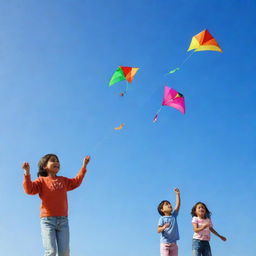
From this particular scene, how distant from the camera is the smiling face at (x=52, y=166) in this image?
5808 mm

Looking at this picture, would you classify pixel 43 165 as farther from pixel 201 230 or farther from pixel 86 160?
pixel 201 230

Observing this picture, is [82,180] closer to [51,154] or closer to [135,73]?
[51,154]

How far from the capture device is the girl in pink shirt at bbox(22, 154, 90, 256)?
17.2ft

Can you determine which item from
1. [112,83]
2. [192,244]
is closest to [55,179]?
[192,244]

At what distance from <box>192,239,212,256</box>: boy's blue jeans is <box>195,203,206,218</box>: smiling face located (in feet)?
1.83

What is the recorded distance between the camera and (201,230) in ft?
25.2

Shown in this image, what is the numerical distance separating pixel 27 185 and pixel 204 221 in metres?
4.03

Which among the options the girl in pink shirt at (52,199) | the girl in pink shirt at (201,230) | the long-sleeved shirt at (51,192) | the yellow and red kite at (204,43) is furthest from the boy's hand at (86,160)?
the yellow and red kite at (204,43)

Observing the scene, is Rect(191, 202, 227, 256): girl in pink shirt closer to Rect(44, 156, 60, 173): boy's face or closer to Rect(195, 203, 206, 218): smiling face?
Rect(195, 203, 206, 218): smiling face

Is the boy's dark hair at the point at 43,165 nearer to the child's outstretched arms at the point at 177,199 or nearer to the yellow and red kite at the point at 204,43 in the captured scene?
the child's outstretched arms at the point at 177,199

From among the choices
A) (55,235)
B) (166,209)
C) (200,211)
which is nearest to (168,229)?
(166,209)

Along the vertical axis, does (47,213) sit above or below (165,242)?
above

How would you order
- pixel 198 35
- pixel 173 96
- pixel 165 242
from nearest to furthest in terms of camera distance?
pixel 165 242 → pixel 198 35 → pixel 173 96

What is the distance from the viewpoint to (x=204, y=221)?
7.88 meters
